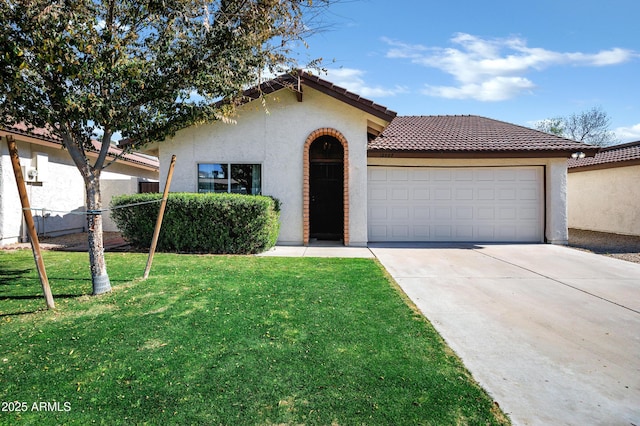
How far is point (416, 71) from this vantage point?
1174 centimetres

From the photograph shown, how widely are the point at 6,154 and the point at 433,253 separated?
1320cm

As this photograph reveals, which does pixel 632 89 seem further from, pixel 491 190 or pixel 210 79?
pixel 210 79

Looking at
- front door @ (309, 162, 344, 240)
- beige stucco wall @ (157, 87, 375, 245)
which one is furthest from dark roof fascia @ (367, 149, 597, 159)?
front door @ (309, 162, 344, 240)

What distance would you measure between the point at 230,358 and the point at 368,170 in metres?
9.32

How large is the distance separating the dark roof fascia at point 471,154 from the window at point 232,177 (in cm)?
376

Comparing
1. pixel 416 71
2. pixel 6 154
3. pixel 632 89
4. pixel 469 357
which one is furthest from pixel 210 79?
pixel 632 89

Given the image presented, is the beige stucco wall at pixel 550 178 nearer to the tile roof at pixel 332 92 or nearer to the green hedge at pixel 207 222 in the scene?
the tile roof at pixel 332 92

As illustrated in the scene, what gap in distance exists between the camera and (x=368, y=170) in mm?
11680

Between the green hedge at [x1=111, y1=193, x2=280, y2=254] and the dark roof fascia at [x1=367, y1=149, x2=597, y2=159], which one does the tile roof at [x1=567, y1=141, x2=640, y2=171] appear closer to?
the dark roof fascia at [x1=367, y1=149, x2=597, y2=159]

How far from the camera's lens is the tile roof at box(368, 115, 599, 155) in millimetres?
10977

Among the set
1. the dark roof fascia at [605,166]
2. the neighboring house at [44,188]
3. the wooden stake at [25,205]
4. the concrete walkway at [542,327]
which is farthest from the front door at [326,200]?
the dark roof fascia at [605,166]

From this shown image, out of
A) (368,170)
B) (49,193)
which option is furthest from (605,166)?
(49,193)

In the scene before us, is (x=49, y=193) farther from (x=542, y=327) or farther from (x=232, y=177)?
(x=542, y=327)

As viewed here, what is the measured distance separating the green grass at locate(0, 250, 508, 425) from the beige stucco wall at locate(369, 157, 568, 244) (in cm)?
689
